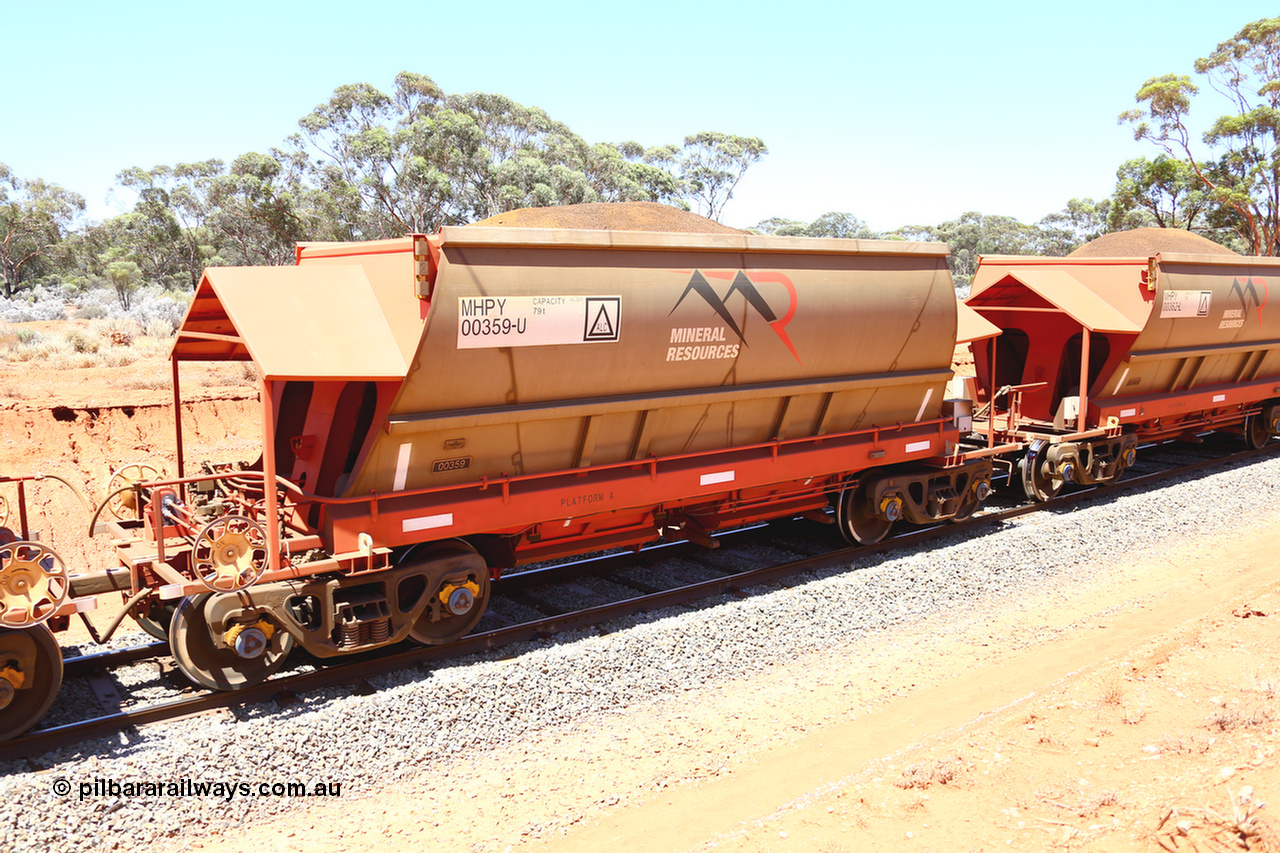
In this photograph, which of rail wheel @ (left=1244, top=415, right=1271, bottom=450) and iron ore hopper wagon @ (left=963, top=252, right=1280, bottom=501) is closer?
iron ore hopper wagon @ (left=963, top=252, right=1280, bottom=501)

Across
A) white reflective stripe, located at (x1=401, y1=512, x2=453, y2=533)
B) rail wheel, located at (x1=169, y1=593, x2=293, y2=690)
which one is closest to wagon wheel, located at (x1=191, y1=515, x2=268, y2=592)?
rail wheel, located at (x1=169, y1=593, x2=293, y2=690)

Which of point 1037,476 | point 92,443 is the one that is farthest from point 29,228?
point 1037,476

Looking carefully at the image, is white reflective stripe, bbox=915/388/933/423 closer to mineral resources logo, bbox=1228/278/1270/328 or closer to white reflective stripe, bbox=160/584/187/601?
mineral resources logo, bbox=1228/278/1270/328

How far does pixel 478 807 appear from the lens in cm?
615

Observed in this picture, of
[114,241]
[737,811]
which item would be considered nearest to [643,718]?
[737,811]

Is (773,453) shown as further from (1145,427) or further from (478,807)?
(1145,427)

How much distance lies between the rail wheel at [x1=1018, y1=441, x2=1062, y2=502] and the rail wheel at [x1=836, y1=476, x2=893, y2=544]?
331 cm

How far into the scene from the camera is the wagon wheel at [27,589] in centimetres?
625

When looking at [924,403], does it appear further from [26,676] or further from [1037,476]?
[26,676]

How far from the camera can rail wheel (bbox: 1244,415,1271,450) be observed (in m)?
18.3

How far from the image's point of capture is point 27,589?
636 centimetres

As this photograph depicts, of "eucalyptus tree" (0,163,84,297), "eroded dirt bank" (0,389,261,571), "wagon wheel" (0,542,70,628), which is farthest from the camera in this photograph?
"eucalyptus tree" (0,163,84,297)

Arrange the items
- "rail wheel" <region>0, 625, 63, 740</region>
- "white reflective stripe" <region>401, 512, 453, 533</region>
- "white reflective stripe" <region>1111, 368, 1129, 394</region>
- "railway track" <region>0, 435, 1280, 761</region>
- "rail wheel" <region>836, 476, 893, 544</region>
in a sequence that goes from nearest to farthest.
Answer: "rail wheel" <region>0, 625, 63, 740</region>, "railway track" <region>0, 435, 1280, 761</region>, "white reflective stripe" <region>401, 512, 453, 533</region>, "rail wheel" <region>836, 476, 893, 544</region>, "white reflective stripe" <region>1111, 368, 1129, 394</region>

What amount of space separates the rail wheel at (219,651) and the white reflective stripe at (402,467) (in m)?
1.46
